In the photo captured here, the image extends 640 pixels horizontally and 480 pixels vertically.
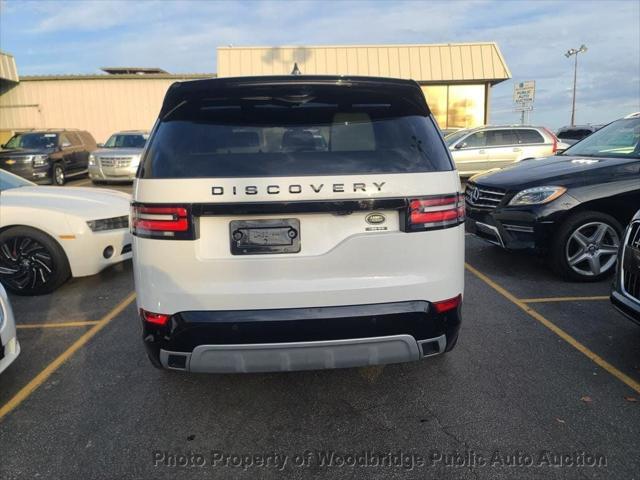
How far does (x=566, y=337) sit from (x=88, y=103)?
26.3 m

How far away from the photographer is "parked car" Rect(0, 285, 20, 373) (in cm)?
309

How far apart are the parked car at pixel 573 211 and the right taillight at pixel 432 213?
2.90m

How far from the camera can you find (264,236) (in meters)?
2.44

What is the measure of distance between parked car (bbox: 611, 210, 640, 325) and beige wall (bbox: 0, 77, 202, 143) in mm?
24565

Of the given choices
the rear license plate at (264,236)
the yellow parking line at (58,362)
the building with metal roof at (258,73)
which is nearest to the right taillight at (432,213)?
the rear license plate at (264,236)

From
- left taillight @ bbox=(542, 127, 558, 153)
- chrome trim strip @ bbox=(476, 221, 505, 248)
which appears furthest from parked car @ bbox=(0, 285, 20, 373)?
left taillight @ bbox=(542, 127, 558, 153)

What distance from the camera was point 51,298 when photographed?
5.12 m

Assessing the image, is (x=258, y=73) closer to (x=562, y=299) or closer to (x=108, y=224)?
(x=108, y=224)

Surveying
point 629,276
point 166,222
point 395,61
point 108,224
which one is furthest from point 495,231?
point 395,61

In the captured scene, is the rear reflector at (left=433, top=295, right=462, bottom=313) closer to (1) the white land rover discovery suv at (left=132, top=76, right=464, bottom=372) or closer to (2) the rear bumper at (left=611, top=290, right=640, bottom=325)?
(1) the white land rover discovery suv at (left=132, top=76, right=464, bottom=372)

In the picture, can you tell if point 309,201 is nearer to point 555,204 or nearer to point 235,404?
point 235,404

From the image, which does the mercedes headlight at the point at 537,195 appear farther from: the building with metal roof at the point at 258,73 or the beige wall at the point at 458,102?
the beige wall at the point at 458,102

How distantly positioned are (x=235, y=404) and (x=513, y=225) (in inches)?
142

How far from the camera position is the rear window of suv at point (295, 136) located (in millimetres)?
2457
